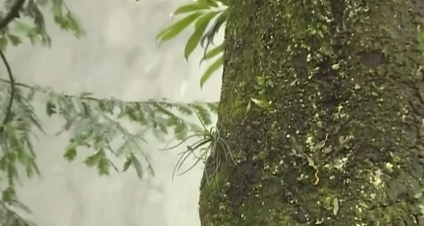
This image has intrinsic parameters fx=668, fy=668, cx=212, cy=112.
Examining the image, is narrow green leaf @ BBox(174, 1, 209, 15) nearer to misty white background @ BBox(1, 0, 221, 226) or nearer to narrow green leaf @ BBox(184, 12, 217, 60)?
narrow green leaf @ BBox(184, 12, 217, 60)

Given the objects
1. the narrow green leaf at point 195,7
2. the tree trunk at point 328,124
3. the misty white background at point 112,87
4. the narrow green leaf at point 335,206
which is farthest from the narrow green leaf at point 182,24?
the misty white background at point 112,87

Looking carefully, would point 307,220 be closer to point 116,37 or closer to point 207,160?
point 207,160

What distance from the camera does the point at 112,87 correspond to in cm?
254

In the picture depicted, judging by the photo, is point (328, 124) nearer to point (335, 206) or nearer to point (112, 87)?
point (335, 206)

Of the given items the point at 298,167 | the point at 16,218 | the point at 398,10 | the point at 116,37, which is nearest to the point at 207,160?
the point at 298,167

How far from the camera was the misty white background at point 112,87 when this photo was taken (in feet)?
8.04

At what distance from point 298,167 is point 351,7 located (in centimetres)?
15

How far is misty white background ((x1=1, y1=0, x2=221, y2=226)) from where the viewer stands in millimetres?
2449

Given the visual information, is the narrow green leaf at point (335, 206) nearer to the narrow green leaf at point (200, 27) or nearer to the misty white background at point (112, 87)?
the narrow green leaf at point (200, 27)

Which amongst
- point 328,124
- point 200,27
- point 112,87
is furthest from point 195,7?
point 112,87

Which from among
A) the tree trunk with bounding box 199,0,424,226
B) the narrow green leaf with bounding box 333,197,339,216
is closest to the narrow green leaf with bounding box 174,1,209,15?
the tree trunk with bounding box 199,0,424,226

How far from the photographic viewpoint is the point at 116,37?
2.57m

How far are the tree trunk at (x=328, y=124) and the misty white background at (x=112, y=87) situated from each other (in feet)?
6.22

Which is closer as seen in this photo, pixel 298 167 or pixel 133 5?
pixel 298 167
